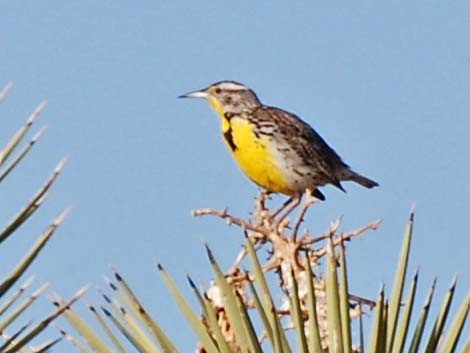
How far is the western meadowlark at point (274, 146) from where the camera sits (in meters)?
9.31

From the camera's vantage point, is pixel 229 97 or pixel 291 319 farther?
pixel 229 97

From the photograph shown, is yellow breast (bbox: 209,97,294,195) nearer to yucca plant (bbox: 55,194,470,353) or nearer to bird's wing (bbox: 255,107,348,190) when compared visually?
bird's wing (bbox: 255,107,348,190)

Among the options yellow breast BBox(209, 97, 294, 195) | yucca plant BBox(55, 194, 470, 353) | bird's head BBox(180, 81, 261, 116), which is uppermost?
bird's head BBox(180, 81, 261, 116)

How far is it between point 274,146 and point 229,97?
4.17 ft

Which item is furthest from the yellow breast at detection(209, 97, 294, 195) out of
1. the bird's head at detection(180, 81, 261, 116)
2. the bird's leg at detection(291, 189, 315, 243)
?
the bird's leg at detection(291, 189, 315, 243)

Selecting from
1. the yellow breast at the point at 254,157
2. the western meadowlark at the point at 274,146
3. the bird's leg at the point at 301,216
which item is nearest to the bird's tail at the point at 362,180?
the western meadowlark at the point at 274,146

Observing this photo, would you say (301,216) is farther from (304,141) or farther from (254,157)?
(304,141)

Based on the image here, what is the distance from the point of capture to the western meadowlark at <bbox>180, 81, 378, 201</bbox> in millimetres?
9312

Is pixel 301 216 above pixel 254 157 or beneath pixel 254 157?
beneath

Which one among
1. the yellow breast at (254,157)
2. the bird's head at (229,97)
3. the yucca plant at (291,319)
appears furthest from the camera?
the bird's head at (229,97)

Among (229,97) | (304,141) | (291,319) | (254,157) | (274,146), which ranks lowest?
(291,319)

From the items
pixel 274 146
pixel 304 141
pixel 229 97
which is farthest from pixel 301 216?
pixel 229 97

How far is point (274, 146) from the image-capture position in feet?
31.7

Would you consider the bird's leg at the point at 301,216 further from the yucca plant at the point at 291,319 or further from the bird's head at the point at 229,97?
the bird's head at the point at 229,97
